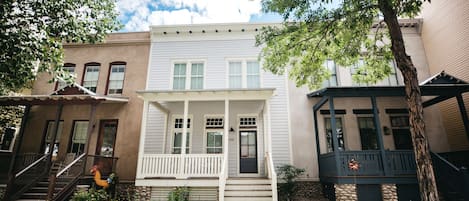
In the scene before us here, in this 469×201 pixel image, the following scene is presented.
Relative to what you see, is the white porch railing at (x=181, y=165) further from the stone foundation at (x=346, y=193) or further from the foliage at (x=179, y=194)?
the stone foundation at (x=346, y=193)

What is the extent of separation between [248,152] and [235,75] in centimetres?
375

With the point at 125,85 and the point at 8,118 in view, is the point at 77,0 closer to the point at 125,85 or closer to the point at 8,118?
the point at 125,85

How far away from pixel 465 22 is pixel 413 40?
2.06 m

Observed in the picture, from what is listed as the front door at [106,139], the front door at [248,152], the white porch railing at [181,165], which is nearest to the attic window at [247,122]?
the front door at [248,152]

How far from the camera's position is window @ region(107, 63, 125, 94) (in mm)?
11539

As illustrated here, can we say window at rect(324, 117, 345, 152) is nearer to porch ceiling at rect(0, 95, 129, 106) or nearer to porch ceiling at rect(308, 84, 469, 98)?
porch ceiling at rect(308, 84, 469, 98)

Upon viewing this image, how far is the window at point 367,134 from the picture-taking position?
33.2 feet

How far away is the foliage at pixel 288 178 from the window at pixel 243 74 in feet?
13.1

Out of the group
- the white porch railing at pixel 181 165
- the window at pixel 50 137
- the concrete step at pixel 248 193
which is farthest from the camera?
the window at pixel 50 137

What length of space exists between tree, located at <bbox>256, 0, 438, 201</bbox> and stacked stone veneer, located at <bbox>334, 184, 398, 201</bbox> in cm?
239

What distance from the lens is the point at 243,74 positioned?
1135 cm

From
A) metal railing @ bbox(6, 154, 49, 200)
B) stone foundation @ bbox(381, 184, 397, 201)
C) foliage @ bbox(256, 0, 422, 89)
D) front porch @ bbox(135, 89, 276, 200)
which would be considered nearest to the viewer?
foliage @ bbox(256, 0, 422, 89)

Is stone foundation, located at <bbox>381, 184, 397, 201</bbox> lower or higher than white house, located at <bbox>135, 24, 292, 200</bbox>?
lower

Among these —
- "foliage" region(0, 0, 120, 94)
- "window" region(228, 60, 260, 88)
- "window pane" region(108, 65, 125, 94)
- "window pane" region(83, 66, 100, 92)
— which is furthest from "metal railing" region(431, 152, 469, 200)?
"window pane" region(83, 66, 100, 92)
